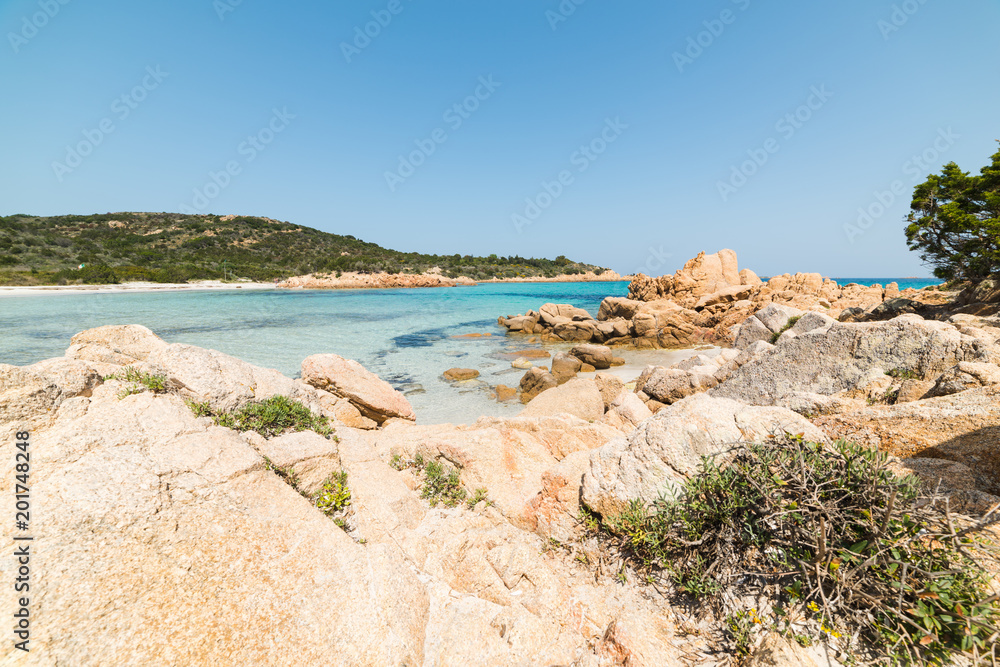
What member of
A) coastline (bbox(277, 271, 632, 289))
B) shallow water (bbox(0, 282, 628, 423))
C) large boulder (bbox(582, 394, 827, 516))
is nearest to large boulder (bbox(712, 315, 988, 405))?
large boulder (bbox(582, 394, 827, 516))

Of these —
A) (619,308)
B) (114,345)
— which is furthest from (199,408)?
(619,308)

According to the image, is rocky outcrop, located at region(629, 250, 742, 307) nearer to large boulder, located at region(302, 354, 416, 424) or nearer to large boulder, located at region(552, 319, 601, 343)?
large boulder, located at region(552, 319, 601, 343)

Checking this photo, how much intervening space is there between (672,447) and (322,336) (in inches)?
976

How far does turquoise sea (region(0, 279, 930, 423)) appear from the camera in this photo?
15.0 meters

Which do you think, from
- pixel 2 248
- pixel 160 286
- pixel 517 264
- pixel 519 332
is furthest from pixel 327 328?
pixel 517 264

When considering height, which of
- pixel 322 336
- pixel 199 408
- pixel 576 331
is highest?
pixel 199 408

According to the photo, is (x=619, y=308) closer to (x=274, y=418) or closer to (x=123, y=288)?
(x=274, y=418)

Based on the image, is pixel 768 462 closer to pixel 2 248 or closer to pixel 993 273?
pixel 993 273

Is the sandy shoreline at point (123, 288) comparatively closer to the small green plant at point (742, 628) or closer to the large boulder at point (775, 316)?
the small green plant at point (742, 628)

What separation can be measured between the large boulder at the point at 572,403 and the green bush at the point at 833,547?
5.43m

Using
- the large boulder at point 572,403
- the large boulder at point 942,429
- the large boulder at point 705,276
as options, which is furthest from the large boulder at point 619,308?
the large boulder at point 942,429

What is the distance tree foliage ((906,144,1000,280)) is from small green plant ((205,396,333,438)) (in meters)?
20.5

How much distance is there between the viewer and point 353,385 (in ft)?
27.3

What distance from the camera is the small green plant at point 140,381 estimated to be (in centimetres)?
407
